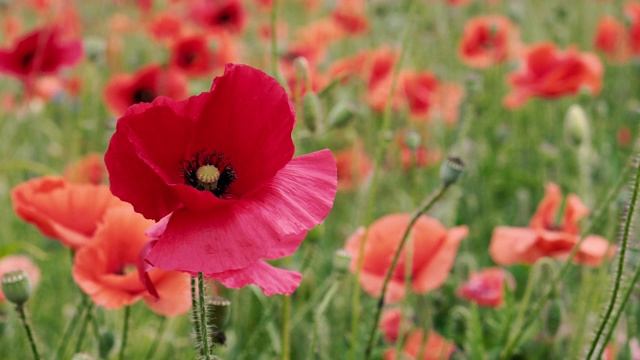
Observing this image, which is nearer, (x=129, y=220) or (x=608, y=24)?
(x=129, y=220)

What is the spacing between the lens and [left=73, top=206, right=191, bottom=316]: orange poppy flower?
75 cm

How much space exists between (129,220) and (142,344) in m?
0.39

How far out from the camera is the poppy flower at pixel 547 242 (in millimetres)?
1055

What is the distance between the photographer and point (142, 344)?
1.15 meters

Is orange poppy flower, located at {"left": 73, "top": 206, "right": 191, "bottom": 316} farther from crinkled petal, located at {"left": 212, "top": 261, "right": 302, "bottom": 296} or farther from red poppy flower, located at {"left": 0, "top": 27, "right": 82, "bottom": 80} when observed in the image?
red poppy flower, located at {"left": 0, "top": 27, "right": 82, "bottom": 80}

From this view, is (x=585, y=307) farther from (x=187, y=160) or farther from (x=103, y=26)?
(x=103, y=26)

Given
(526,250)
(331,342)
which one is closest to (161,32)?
(331,342)

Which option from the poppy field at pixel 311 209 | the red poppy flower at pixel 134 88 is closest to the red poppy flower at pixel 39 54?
the poppy field at pixel 311 209

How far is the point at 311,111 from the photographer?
959 mm

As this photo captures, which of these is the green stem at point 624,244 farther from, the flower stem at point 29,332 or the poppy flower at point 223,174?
the flower stem at point 29,332

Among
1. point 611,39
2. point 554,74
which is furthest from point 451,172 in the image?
point 611,39

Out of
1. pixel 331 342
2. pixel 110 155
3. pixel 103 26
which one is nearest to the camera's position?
pixel 110 155

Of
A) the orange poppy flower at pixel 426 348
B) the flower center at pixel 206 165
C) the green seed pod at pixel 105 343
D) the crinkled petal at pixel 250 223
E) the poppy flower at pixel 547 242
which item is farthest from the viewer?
the orange poppy flower at pixel 426 348

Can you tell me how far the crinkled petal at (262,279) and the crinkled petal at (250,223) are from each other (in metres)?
0.04
